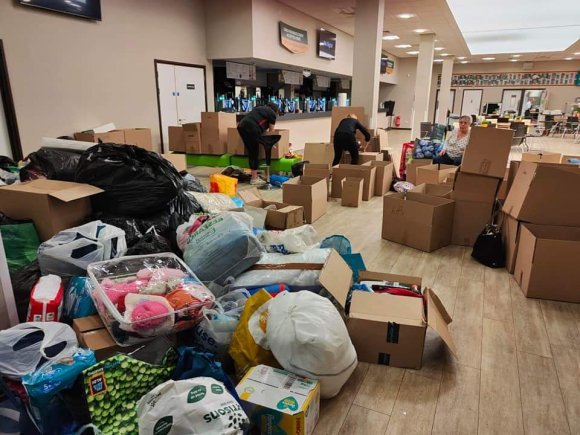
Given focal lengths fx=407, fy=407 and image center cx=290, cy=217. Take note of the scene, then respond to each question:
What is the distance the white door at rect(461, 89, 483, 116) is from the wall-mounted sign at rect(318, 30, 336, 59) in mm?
12205

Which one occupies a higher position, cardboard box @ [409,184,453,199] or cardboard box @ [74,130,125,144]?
cardboard box @ [74,130,125,144]

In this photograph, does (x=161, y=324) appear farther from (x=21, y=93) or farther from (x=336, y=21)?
(x=336, y=21)

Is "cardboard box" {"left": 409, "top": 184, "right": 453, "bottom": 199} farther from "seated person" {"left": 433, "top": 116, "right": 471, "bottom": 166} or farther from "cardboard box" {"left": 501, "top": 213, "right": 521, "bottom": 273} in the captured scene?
"seated person" {"left": 433, "top": 116, "right": 471, "bottom": 166}

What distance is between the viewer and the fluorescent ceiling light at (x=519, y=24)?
27.5 ft

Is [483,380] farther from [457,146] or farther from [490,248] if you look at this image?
[457,146]

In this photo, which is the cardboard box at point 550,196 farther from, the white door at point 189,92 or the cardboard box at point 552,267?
the white door at point 189,92

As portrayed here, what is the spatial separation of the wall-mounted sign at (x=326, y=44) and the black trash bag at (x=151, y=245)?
27.4 feet

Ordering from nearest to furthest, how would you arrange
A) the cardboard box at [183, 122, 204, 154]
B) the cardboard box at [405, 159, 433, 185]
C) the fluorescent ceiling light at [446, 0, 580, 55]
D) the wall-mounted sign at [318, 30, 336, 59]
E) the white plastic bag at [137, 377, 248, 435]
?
the white plastic bag at [137, 377, 248, 435] < the cardboard box at [405, 159, 433, 185] < the cardboard box at [183, 122, 204, 154] < the fluorescent ceiling light at [446, 0, 580, 55] < the wall-mounted sign at [318, 30, 336, 59]

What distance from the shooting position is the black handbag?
3.20 metres

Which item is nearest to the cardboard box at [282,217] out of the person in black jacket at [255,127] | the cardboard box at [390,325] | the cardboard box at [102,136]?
the cardboard box at [390,325]

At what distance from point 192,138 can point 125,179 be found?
465 cm

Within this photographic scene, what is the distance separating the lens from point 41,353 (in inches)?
58.8

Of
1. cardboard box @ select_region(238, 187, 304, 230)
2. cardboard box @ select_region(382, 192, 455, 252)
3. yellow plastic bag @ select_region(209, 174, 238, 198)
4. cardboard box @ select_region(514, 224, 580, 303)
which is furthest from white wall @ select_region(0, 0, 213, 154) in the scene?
cardboard box @ select_region(514, 224, 580, 303)

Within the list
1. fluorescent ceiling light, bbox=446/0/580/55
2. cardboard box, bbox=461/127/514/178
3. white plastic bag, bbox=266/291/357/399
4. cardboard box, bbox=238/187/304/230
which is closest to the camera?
white plastic bag, bbox=266/291/357/399
